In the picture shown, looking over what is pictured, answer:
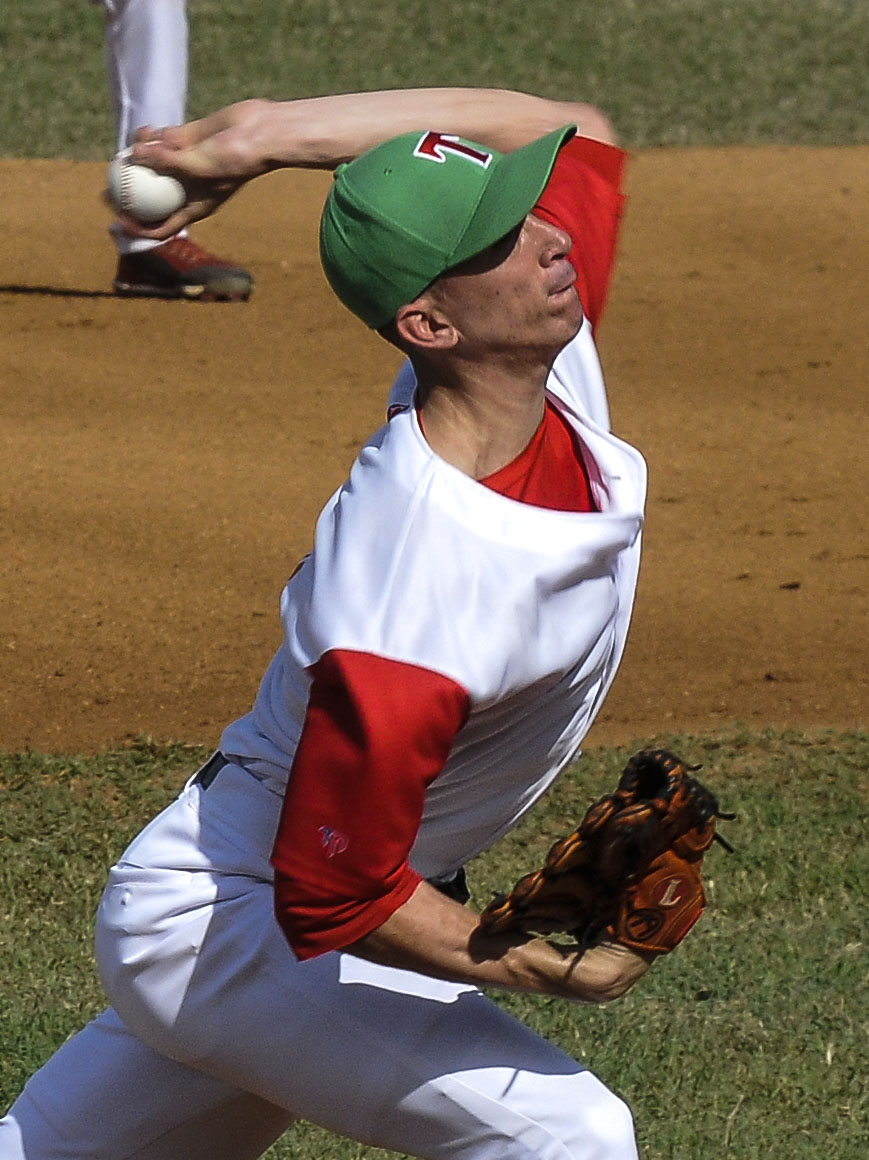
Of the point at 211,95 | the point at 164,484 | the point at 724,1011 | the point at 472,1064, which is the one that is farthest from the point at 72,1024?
the point at 211,95

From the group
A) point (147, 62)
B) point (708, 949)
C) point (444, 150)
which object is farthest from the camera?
point (147, 62)

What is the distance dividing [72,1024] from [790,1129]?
58.1 inches

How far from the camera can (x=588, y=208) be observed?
3.11 meters

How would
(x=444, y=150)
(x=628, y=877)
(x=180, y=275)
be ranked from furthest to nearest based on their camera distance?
(x=180, y=275) < (x=444, y=150) < (x=628, y=877)

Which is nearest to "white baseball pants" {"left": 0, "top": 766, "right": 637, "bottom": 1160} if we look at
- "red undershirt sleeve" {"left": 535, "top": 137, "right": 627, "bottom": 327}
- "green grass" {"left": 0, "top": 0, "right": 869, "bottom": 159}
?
"red undershirt sleeve" {"left": 535, "top": 137, "right": 627, "bottom": 327}

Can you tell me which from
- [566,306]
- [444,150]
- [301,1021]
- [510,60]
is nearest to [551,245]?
[566,306]

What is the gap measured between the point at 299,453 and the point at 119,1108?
474 cm

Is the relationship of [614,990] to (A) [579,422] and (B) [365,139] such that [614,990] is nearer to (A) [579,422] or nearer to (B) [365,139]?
(A) [579,422]

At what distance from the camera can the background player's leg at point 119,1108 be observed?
274 centimetres

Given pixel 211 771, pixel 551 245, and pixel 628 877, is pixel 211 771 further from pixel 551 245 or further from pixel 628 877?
pixel 551 245

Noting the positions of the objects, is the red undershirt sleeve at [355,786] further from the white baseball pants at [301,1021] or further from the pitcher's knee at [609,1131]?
the pitcher's knee at [609,1131]

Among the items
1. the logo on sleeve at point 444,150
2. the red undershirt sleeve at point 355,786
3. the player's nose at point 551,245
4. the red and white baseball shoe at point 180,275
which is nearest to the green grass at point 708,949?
the red undershirt sleeve at point 355,786

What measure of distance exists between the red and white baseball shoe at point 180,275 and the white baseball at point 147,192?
526cm

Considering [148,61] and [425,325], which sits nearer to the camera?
[425,325]
